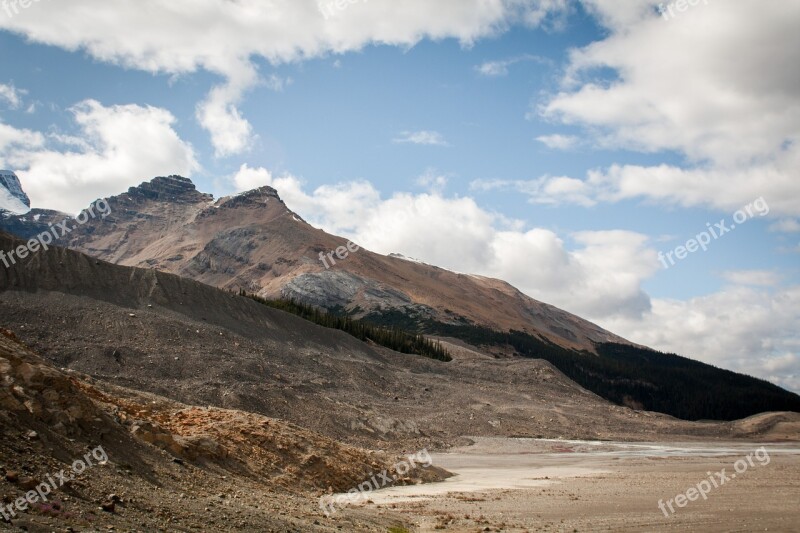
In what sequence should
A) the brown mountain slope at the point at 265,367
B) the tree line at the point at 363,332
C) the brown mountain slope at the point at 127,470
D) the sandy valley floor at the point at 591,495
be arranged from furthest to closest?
the tree line at the point at 363,332 → the brown mountain slope at the point at 265,367 → the sandy valley floor at the point at 591,495 → the brown mountain slope at the point at 127,470

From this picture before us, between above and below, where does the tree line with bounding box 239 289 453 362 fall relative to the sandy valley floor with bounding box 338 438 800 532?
above

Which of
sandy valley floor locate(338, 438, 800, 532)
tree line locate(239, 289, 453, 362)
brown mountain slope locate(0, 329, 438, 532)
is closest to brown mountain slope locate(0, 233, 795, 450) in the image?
tree line locate(239, 289, 453, 362)

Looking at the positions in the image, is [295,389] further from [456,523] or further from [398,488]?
[456,523]

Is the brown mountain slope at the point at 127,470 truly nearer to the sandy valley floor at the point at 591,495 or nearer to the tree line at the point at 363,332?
the sandy valley floor at the point at 591,495

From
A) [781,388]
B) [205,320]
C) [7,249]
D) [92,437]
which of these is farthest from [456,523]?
[781,388]

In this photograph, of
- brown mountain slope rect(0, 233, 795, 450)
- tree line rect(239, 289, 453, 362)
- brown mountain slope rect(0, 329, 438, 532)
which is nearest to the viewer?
brown mountain slope rect(0, 329, 438, 532)

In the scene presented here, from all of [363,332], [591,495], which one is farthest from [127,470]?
[363,332]

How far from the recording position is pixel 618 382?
171000mm

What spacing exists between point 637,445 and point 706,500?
162 feet

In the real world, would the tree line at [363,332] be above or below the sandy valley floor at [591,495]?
above

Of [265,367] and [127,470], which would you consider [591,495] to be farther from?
[265,367]

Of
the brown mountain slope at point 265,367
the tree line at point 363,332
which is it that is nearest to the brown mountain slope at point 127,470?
the brown mountain slope at point 265,367

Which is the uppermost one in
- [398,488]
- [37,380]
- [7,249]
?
[7,249]

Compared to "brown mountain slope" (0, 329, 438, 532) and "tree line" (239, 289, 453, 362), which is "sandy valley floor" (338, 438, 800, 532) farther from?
"tree line" (239, 289, 453, 362)
